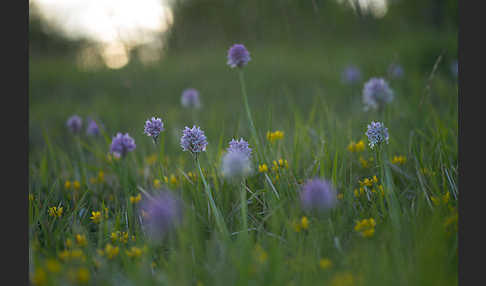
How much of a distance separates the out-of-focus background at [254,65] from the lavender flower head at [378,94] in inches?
30.9

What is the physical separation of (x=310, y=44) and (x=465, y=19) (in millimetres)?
6691

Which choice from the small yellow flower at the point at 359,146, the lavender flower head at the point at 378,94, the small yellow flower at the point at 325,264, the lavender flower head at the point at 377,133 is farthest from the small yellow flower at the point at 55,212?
the lavender flower head at the point at 378,94

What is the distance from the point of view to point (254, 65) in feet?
22.0

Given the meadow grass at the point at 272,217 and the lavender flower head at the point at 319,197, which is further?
the lavender flower head at the point at 319,197

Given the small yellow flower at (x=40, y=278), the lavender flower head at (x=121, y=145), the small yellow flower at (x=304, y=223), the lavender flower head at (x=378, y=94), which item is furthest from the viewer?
the lavender flower head at (x=378, y=94)

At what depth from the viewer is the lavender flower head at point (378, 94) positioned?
8.42ft

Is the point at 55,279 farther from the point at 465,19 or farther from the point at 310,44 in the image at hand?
the point at 310,44

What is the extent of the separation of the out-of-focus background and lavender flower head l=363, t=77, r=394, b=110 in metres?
0.78

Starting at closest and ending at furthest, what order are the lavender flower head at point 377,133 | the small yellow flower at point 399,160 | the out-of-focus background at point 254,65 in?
the lavender flower head at point 377,133
the small yellow flower at point 399,160
the out-of-focus background at point 254,65

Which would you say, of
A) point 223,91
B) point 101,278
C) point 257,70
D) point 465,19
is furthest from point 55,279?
point 257,70

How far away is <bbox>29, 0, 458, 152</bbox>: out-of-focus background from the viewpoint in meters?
4.63

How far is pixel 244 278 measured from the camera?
109 cm

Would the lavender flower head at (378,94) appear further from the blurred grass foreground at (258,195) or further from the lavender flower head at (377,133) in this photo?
the lavender flower head at (377,133)

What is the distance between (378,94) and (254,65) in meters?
4.40
